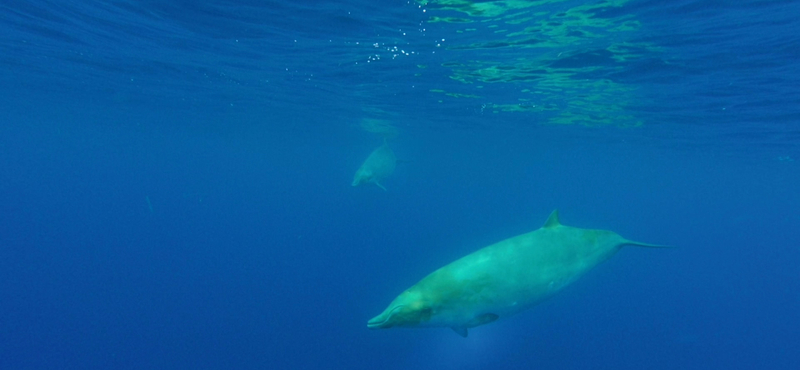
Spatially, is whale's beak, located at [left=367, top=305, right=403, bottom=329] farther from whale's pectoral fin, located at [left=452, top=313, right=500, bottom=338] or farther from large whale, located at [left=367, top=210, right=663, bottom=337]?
whale's pectoral fin, located at [left=452, top=313, right=500, bottom=338]

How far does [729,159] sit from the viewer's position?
125ft

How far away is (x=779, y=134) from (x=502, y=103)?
46.8 feet

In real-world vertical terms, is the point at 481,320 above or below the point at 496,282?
below

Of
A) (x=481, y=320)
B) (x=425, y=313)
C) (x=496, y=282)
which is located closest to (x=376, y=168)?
(x=496, y=282)

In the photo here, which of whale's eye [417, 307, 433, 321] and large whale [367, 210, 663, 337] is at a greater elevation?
large whale [367, 210, 663, 337]

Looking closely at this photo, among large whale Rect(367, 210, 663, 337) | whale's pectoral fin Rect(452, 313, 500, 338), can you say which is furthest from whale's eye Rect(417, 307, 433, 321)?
whale's pectoral fin Rect(452, 313, 500, 338)

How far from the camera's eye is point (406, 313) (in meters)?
6.61

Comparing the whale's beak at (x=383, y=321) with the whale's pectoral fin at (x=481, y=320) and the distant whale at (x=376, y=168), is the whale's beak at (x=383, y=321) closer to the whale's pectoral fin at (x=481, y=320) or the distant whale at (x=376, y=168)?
the whale's pectoral fin at (x=481, y=320)

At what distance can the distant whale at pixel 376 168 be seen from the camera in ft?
62.5

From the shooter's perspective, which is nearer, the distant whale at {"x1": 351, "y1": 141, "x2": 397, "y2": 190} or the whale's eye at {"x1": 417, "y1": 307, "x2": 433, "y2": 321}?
the whale's eye at {"x1": 417, "y1": 307, "x2": 433, "y2": 321}

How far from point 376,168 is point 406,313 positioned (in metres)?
13.0

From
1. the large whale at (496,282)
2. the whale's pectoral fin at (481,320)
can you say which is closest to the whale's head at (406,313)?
the large whale at (496,282)

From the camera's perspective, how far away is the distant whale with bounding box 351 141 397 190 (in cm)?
1906

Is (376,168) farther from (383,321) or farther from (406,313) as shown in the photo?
(383,321)
